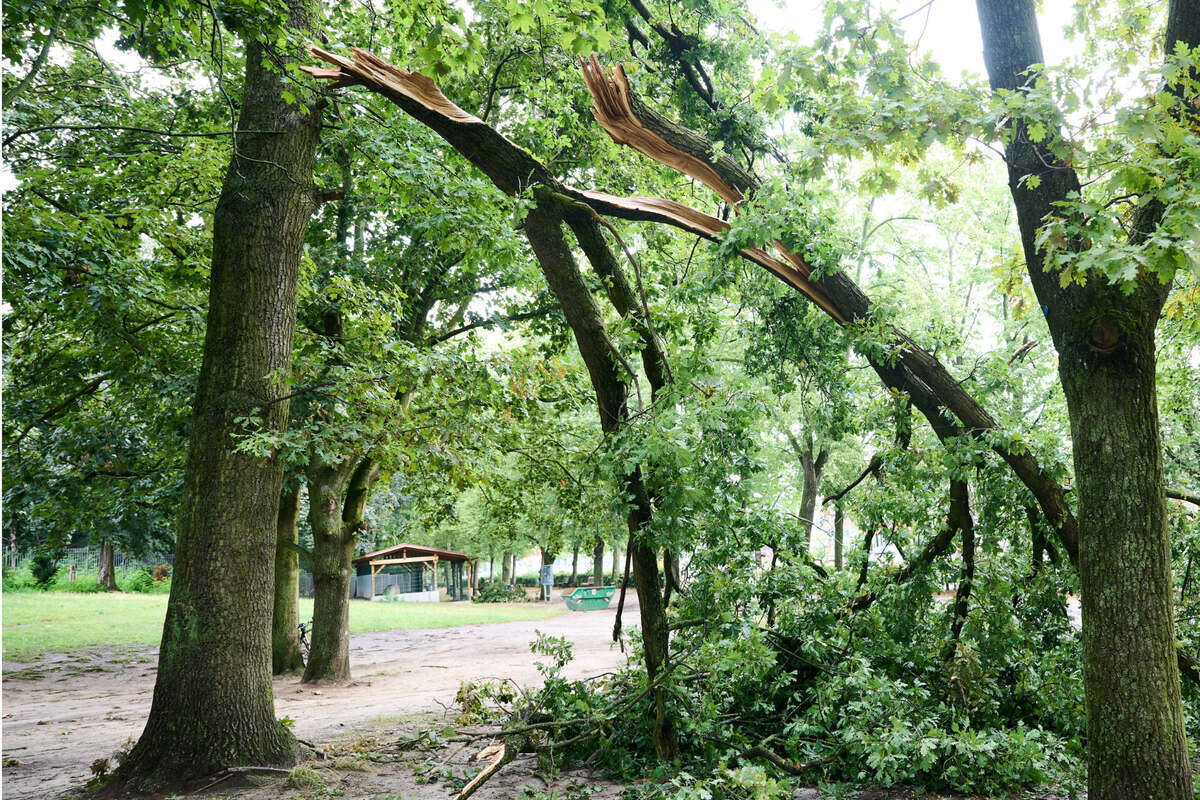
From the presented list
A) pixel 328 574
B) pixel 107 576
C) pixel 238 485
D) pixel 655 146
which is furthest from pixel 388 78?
pixel 107 576

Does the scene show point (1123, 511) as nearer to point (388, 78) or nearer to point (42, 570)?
point (388, 78)

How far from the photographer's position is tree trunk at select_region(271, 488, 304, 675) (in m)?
12.6

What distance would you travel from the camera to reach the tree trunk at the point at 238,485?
568 centimetres

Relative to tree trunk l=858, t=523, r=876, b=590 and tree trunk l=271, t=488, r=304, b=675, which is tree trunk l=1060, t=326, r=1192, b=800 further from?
tree trunk l=271, t=488, r=304, b=675

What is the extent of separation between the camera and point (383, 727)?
8344 mm

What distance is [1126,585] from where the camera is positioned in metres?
4.03

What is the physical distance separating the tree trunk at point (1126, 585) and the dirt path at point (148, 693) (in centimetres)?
606

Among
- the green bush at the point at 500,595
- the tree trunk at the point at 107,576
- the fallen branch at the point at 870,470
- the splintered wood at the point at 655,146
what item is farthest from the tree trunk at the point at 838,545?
the tree trunk at the point at 107,576

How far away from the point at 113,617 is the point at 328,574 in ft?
52.1

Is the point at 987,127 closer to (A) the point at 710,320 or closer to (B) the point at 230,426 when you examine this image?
(A) the point at 710,320

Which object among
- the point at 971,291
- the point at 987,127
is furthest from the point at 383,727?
the point at 971,291

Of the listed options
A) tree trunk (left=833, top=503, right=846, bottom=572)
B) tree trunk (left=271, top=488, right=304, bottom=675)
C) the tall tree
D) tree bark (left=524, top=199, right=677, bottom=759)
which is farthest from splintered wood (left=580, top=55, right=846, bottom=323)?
tree trunk (left=271, top=488, right=304, bottom=675)

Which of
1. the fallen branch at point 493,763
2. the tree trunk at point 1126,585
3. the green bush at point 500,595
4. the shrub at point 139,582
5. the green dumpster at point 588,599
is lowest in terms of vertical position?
the green bush at point 500,595

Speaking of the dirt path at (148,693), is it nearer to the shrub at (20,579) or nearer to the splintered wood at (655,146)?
the splintered wood at (655,146)
